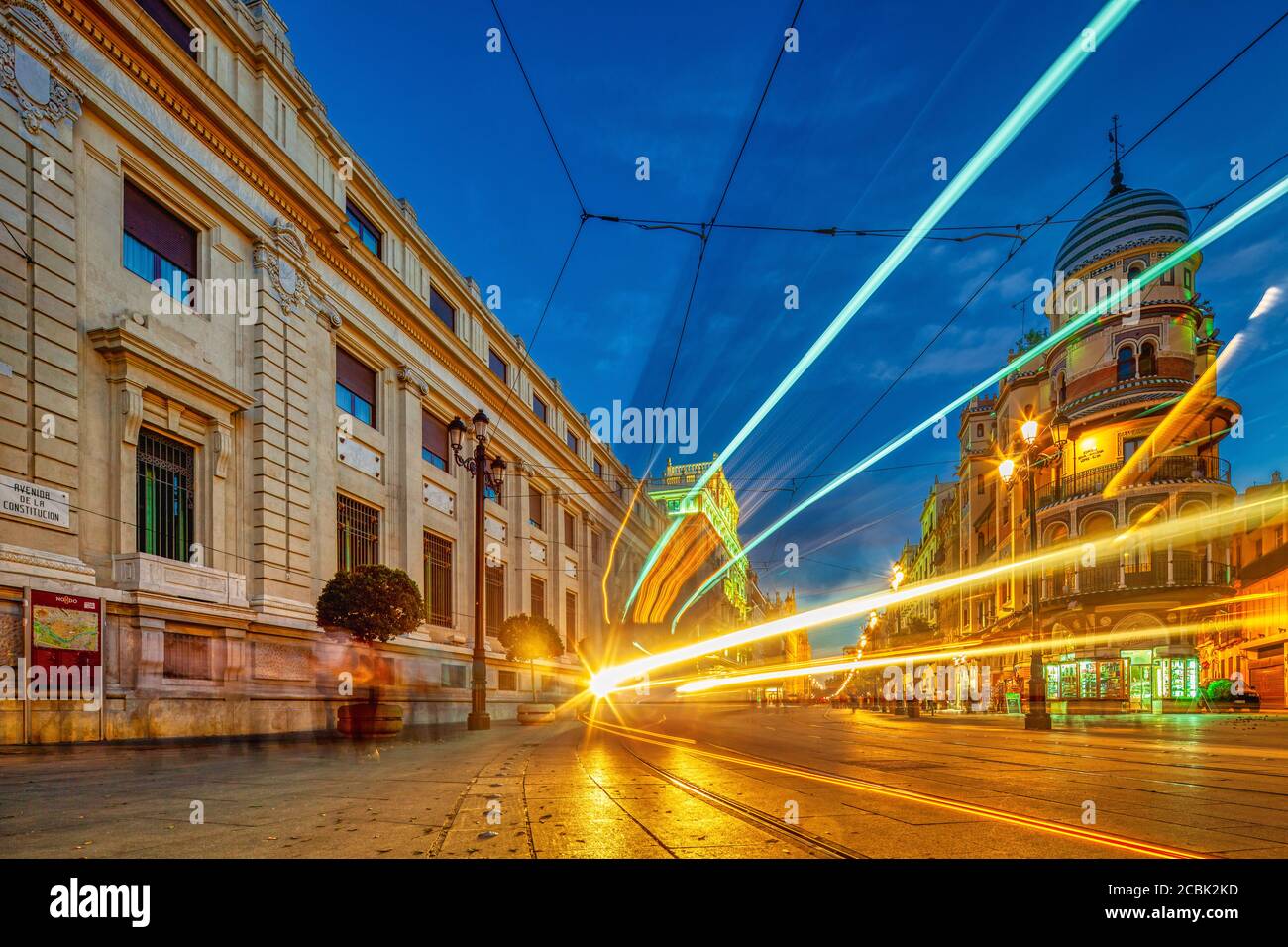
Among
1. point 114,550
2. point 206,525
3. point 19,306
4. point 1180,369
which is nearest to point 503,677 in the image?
point 206,525

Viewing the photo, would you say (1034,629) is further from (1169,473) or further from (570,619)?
(570,619)

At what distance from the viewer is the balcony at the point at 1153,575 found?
117 ft

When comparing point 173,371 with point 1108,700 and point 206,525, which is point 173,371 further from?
point 1108,700

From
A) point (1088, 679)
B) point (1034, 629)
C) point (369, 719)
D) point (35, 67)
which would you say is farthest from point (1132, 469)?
point (35, 67)

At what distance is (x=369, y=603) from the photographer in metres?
19.9

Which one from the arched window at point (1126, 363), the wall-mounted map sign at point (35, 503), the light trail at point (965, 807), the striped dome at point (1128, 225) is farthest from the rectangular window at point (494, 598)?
the striped dome at point (1128, 225)

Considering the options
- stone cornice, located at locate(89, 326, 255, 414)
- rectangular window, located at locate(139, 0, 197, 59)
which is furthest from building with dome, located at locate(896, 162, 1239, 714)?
rectangular window, located at locate(139, 0, 197, 59)

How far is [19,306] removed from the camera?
1474cm

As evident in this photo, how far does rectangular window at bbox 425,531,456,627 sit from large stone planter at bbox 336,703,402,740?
12824 mm

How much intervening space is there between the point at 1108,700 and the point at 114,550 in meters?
30.4

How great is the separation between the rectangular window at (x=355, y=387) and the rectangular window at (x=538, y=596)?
708 inches

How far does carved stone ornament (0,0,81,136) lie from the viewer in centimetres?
1471

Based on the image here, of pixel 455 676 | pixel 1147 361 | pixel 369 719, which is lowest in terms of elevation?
pixel 455 676

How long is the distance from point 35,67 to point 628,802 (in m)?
17.4
